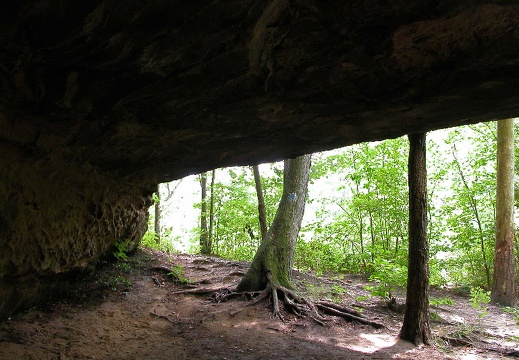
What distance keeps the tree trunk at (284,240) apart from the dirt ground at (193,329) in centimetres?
70

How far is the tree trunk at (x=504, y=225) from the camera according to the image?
10211mm

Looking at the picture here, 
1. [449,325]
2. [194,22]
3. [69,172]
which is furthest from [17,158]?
[449,325]

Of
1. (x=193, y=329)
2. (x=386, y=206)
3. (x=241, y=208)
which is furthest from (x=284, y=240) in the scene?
(x=241, y=208)

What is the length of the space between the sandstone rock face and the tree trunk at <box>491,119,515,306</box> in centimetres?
683

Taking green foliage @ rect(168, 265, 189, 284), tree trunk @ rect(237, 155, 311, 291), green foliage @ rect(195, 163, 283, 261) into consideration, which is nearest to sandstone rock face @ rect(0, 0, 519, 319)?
tree trunk @ rect(237, 155, 311, 291)

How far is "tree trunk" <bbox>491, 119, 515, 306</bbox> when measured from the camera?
33.5 ft

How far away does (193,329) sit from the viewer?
6.57 m

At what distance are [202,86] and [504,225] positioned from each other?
34.7ft

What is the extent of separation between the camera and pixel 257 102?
4.66m

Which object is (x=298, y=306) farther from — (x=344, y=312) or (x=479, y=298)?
(x=479, y=298)

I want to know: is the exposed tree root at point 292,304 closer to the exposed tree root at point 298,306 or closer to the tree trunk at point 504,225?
the exposed tree root at point 298,306

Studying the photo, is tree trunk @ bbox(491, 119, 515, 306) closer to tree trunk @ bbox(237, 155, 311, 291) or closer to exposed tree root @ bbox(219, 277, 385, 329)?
exposed tree root @ bbox(219, 277, 385, 329)

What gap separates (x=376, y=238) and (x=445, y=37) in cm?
1249

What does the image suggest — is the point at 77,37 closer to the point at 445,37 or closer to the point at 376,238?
the point at 445,37
